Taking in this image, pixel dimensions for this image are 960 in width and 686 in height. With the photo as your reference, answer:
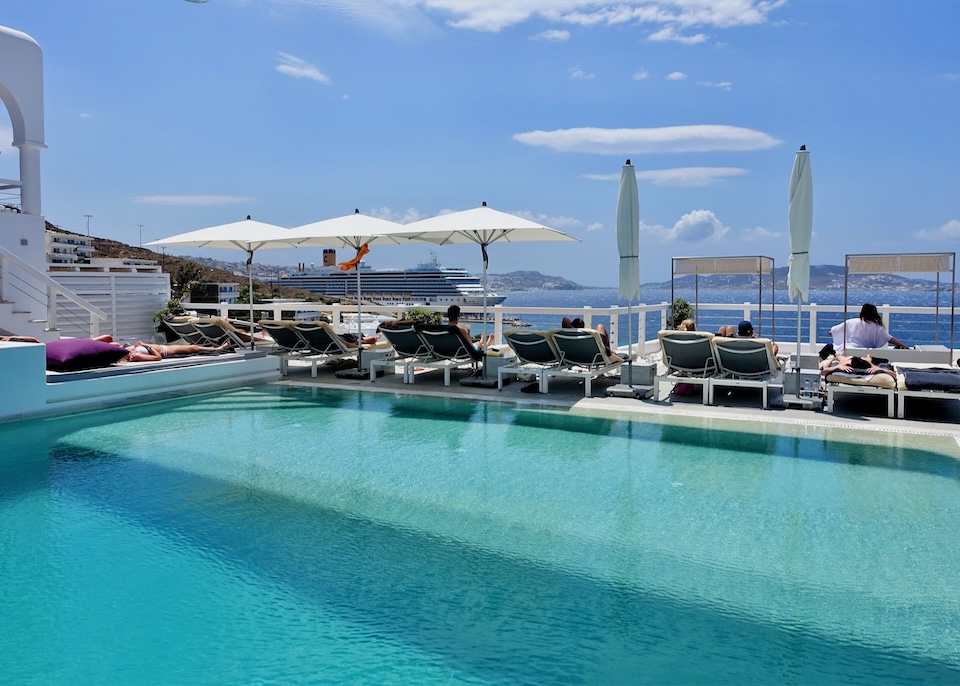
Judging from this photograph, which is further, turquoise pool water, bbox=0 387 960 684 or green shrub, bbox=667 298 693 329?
green shrub, bbox=667 298 693 329

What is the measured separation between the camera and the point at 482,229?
8.57 metres

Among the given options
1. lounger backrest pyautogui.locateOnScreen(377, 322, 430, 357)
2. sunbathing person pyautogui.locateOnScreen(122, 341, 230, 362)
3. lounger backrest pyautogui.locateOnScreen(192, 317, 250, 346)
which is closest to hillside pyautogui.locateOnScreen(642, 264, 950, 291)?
lounger backrest pyautogui.locateOnScreen(377, 322, 430, 357)

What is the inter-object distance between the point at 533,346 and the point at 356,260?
3.19 metres

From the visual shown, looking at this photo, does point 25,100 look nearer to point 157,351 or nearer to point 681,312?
point 157,351

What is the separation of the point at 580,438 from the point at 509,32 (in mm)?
17036

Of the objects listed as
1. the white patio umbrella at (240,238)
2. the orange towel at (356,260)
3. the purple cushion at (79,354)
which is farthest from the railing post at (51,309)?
the orange towel at (356,260)

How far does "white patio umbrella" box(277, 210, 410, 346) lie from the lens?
9625 mm

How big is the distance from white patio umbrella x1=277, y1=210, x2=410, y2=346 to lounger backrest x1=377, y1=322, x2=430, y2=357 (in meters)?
0.89

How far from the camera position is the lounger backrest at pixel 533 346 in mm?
8312

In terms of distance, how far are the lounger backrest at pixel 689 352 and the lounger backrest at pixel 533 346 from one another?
1.32 metres

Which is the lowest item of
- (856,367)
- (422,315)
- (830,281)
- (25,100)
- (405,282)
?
(856,367)

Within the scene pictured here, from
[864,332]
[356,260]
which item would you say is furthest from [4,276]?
[864,332]

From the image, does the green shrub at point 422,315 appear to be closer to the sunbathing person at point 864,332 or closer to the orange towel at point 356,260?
the orange towel at point 356,260

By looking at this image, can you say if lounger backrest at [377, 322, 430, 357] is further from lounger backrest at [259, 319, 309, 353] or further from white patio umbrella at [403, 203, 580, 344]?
lounger backrest at [259, 319, 309, 353]
